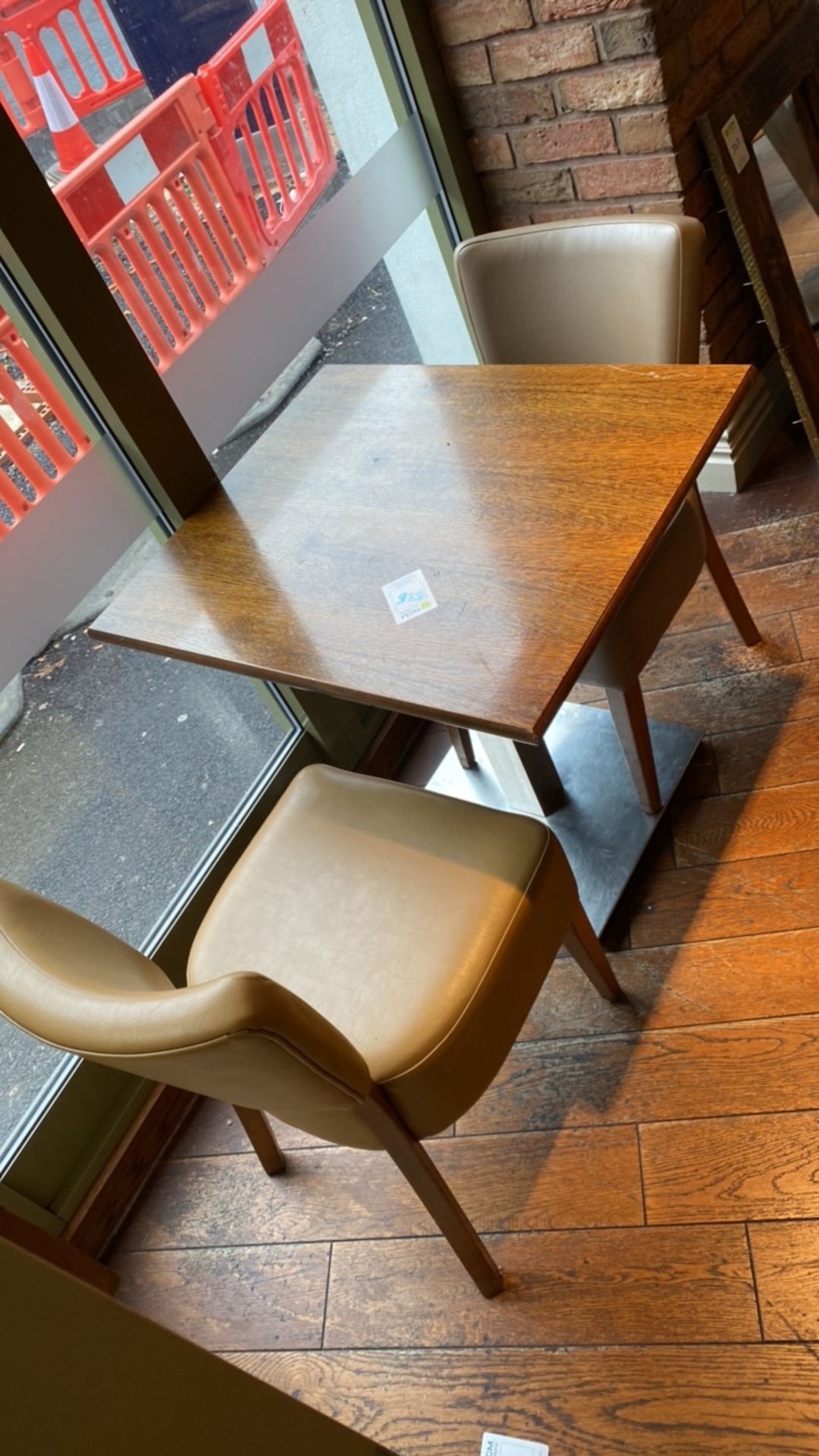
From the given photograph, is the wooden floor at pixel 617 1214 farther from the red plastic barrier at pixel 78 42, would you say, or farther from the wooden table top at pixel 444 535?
the red plastic barrier at pixel 78 42

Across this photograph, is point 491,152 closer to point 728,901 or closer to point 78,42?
point 78,42

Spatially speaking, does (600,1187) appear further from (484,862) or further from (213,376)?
(213,376)

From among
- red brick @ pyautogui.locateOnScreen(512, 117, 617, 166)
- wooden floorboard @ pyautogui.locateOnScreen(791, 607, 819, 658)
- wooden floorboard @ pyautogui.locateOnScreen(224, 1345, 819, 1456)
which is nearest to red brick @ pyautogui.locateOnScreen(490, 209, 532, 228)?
red brick @ pyautogui.locateOnScreen(512, 117, 617, 166)

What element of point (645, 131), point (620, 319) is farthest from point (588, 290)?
point (645, 131)

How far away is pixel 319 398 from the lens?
5.88ft

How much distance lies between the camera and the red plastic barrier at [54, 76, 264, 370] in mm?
1547

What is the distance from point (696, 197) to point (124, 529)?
4.35 ft

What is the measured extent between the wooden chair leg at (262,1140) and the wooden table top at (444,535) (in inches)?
27.6

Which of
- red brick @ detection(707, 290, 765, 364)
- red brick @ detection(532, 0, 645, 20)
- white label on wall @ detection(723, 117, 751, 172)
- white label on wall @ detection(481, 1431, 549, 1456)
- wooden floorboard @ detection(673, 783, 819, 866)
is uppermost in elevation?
red brick @ detection(532, 0, 645, 20)

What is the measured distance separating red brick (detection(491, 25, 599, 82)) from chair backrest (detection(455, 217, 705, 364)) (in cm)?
46

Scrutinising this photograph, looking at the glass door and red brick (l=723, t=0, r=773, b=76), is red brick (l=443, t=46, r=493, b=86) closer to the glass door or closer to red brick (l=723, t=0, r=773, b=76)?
the glass door

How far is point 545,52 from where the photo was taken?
6.32 ft

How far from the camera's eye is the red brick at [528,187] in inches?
84.4

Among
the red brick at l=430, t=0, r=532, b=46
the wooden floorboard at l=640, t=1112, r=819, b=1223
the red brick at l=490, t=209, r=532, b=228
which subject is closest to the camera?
the wooden floorboard at l=640, t=1112, r=819, b=1223
